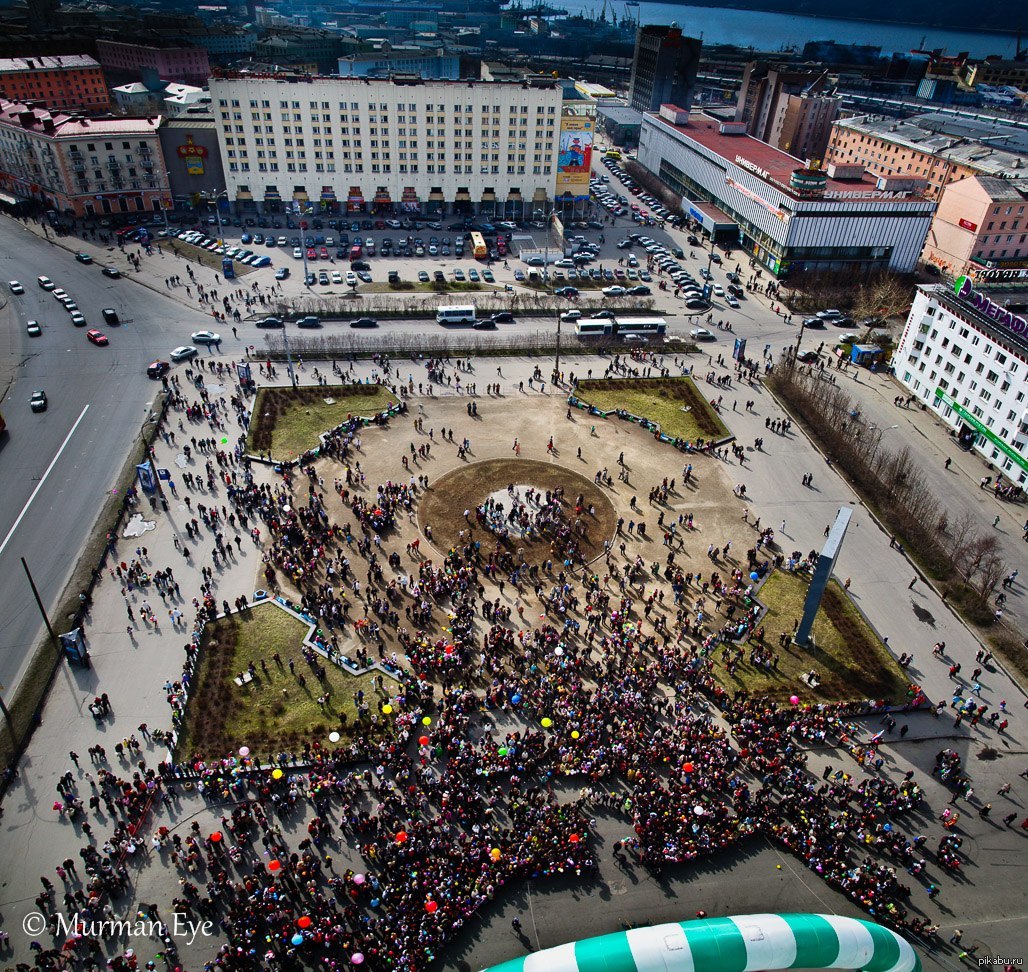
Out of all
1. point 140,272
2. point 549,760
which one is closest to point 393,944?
point 549,760

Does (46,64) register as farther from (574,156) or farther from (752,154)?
(752,154)

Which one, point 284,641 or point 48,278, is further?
point 48,278

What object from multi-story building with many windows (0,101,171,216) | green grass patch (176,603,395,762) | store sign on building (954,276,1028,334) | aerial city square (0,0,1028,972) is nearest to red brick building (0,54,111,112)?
multi-story building with many windows (0,101,171,216)

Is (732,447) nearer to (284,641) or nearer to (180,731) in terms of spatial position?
(284,641)

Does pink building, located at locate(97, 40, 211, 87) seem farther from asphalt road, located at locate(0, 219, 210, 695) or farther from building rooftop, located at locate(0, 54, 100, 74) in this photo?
asphalt road, located at locate(0, 219, 210, 695)

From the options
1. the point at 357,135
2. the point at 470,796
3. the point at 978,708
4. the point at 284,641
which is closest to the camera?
the point at 470,796

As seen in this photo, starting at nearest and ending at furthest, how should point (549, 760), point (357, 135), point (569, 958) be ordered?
point (569, 958) < point (549, 760) < point (357, 135)

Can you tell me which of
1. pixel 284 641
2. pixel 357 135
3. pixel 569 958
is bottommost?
pixel 284 641

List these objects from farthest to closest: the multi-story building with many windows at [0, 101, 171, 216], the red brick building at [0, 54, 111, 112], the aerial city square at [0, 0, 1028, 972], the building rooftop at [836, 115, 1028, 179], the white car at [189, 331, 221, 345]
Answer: the red brick building at [0, 54, 111, 112], the building rooftop at [836, 115, 1028, 179], the multi-story building with many windows at [0, 101, 171, 216], the white car at [189, 331, 221, 345], the aerial city square at [0, 0, 1028, 972]
